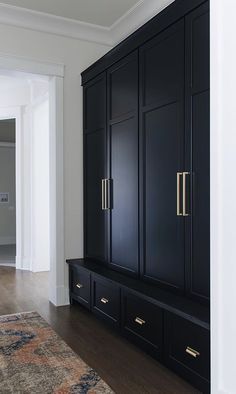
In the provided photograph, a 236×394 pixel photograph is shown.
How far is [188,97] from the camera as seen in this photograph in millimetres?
2586

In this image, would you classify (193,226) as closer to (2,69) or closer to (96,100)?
(96,100)

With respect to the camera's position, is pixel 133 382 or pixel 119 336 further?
Answer: pixel 119 336

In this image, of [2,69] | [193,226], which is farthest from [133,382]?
[2,69]

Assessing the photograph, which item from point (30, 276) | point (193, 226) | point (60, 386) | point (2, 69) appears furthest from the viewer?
point (30, 276)

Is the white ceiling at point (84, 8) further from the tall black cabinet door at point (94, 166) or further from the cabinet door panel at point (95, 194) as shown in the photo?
the cabinet door panel at point (95, 194)

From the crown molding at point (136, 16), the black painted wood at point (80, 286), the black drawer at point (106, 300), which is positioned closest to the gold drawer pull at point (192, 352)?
the black drawer at point (106, 300)

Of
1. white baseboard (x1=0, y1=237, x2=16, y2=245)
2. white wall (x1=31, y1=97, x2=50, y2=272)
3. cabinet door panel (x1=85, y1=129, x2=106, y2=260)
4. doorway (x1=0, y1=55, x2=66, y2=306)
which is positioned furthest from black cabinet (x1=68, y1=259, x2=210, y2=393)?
white baseboard (x1=0, y1=237, x2=16, y2=245)

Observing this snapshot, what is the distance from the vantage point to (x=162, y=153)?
2877 millimetres

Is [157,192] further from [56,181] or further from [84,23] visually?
[84,23]

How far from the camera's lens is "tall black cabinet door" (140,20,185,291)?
8.81 feet

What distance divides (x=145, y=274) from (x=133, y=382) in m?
0.90

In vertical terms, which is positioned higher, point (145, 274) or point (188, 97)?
point (188, 97)

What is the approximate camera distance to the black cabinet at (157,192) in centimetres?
243
